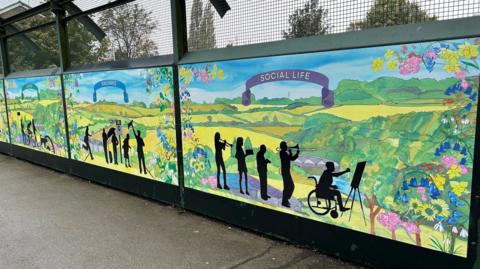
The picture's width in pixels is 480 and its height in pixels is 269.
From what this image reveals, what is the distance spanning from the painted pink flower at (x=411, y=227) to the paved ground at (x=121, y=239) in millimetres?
624

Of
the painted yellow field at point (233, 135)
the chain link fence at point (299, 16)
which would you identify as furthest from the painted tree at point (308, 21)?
the painted yellow field at point (233, 135)

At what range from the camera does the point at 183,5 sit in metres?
4.26

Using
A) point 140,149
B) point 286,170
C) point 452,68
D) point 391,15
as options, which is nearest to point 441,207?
point 452,68

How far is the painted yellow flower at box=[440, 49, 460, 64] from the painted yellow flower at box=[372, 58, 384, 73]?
15.1 inches

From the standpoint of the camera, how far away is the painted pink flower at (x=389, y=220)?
2.81 m

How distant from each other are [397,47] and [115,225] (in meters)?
3.26

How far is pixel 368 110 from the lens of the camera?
2826mm

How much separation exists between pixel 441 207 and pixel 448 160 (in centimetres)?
32

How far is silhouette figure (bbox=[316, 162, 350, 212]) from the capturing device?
3090 mm

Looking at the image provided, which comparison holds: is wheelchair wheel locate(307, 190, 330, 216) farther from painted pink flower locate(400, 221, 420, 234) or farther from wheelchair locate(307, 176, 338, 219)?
painted pink flower locate(400, 221, 420, 234)

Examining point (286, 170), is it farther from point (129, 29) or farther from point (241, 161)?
point (129, 29)

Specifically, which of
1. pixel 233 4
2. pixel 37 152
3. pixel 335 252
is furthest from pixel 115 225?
pixel 37 152

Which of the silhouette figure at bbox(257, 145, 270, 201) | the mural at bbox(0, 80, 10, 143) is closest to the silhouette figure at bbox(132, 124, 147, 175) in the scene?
the silhouette figure at bbox(257, 145, 270, 201)

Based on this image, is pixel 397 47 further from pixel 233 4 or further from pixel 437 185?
pixel 233 4
